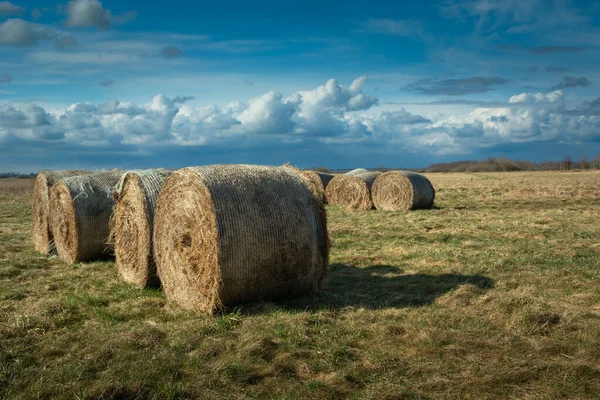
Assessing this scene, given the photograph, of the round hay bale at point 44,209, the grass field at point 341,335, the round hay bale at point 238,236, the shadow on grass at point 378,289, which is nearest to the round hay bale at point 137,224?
the grass field at point 341,335

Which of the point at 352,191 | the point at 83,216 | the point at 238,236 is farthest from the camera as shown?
the point at 352,191

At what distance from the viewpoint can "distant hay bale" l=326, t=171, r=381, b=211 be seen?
2214 centimetres

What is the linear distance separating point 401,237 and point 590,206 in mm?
10964

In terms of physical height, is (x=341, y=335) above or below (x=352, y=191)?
below

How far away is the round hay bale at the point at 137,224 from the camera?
29.9 feet

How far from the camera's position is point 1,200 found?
103ft

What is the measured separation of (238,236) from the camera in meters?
7.29

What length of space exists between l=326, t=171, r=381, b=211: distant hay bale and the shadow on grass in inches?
471

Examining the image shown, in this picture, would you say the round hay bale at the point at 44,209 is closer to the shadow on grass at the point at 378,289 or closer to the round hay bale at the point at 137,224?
the round hay bale at the point at 137,224

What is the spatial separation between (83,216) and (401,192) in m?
12.7

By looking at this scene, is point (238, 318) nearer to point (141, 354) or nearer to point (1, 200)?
point (141, 354)

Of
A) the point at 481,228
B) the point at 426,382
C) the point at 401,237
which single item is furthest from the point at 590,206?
the point at 426,382

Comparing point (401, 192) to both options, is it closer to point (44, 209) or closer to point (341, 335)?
point (44, 209)

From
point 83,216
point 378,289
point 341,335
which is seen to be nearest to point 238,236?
point 341,335
